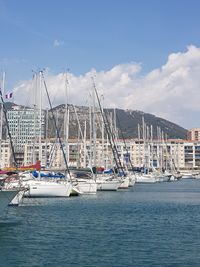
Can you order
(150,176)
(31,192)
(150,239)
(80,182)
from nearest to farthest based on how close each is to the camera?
(150,239)
(31,192)
(80,182)
(150,176)

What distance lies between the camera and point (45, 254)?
28281mm

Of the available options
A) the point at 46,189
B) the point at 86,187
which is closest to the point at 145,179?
the point at 86,187

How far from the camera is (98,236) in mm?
34688

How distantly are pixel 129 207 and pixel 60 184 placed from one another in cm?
1227

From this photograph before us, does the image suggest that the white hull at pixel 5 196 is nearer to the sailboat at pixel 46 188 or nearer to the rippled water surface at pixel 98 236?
the rippled water surface at pixel 98 236

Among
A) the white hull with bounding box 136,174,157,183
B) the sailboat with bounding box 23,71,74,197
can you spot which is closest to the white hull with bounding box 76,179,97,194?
the sailboat with bounding box 23,71,74,197

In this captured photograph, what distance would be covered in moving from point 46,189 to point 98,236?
30732mm

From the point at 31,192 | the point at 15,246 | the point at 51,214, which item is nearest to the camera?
the point at 15,246

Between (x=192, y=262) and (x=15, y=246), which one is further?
(x=15, y=246)

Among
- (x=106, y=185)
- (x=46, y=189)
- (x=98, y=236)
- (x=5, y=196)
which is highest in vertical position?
(x=5, y=196)

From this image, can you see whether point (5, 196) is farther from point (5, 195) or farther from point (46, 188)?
point (46, 188)

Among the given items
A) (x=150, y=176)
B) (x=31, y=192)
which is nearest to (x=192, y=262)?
(x=31, y=192)

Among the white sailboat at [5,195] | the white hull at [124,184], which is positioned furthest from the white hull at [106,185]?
the white sailboat at [5,195]

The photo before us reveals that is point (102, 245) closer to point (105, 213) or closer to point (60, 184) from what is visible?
point (105, 213)
